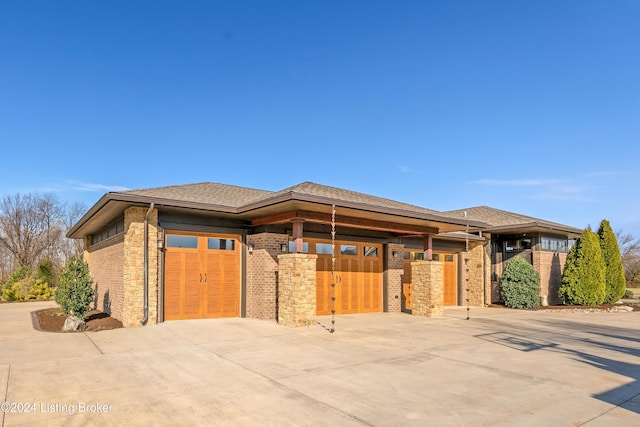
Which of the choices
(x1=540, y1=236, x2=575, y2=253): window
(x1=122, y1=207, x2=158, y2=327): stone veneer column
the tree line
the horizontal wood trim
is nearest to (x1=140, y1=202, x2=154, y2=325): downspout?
(x1=122, y1=207, x2=158, y2=327): stone veneer column

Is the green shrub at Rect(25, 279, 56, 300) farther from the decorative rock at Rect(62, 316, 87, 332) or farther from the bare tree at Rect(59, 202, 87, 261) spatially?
the decorative rock at Rect(62, 316, 87, 332)

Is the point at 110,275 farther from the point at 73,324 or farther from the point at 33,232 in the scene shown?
the point at 33,232

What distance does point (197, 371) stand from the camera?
6.39 meters

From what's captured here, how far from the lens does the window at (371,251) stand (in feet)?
49.2

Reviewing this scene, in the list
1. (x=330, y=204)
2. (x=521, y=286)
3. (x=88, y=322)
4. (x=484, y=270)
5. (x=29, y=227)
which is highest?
(x=330, y=204)

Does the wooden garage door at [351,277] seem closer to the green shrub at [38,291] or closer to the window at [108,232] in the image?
the window at [108,232]

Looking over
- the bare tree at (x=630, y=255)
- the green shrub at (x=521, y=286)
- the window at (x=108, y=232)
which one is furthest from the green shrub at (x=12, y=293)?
the bare tree at (x=630, y=255)

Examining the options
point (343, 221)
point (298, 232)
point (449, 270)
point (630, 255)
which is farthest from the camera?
point (630, 255)

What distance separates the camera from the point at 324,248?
45.3 ft

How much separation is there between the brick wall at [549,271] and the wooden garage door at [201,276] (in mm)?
14297

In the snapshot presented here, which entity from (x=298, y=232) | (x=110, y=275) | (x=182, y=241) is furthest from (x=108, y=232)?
(x=298, y=232)

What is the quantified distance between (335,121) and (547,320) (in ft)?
37.7

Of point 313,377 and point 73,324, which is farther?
point 73,324

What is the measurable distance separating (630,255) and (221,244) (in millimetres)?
48431
